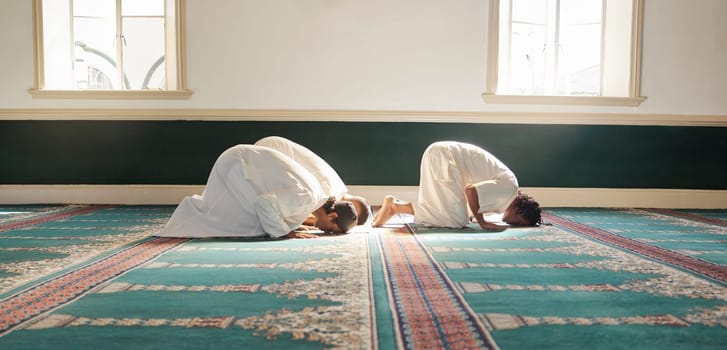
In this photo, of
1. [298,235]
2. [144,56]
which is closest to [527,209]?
[298,235]

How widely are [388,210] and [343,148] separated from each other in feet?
6.02

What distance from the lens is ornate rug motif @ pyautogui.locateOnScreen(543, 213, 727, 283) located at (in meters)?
2.68

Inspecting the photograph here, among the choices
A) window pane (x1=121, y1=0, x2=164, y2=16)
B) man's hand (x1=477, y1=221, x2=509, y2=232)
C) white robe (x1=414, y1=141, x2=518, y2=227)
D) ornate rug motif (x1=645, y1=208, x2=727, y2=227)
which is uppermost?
window pane (x1=121, y1=0, x2=164, y2=16)

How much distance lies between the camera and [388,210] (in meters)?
4.40

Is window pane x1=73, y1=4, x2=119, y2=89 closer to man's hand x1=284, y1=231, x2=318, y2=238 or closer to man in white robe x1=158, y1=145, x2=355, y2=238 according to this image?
man in white robe x1=158, y1=145, x2=355, y2=238

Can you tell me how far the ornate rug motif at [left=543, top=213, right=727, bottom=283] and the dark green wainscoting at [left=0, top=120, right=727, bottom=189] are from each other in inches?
64.7

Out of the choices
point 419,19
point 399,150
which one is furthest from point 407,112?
point 419,19

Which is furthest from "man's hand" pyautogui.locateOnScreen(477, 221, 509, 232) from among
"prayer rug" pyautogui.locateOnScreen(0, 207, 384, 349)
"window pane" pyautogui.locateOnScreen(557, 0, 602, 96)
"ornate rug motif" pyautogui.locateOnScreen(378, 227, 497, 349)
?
"window pane" pyautogui.locateOnScreen(557, 0, 602, 96)

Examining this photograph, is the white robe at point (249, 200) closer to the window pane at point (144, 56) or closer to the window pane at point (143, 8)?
the window pane at point (144, 56)

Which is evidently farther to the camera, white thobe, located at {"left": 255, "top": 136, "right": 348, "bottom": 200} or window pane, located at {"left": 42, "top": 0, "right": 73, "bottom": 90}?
window pane, located at {"left": 42, "top": 0, "right": 73, "bottom": 90}

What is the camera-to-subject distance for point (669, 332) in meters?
1.72

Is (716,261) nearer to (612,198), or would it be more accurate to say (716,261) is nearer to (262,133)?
(612,198)

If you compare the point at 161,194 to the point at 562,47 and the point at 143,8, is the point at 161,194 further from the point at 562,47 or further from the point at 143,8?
the point at 562,47

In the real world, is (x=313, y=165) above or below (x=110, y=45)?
below
